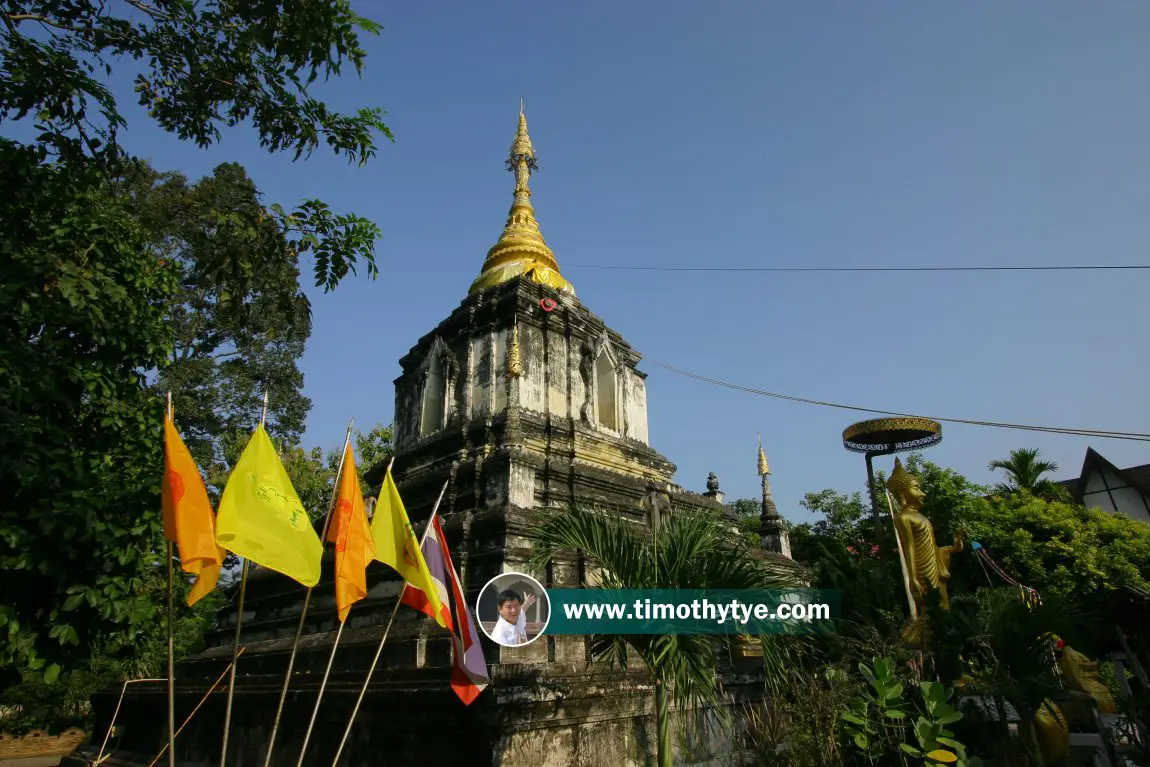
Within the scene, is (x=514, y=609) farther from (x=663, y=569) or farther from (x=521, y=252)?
(x=521, y=252)

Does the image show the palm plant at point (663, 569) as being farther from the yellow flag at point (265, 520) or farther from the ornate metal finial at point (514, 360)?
the ornate metal finial at point (514, 360)

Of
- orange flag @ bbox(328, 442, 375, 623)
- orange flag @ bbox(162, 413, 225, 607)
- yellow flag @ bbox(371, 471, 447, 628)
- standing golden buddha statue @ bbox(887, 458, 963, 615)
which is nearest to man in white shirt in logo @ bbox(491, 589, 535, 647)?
yellow flag @ bbox(371, 471, 447, 628)

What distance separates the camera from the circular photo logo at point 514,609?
800 cm

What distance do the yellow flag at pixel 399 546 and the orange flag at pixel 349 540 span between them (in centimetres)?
11

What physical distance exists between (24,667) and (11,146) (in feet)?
17.2

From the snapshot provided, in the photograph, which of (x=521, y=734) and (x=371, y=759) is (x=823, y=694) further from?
(x=371, y=759)

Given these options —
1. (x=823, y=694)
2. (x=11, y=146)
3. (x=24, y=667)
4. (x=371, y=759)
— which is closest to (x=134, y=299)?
(x=11, y=146)

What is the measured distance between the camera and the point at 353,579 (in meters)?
5.08

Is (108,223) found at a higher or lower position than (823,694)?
higher

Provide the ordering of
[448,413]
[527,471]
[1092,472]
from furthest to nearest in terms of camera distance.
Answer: [1092,472] < [448,413] < [527,471]

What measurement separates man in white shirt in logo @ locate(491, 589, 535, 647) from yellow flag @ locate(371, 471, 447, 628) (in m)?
2.58

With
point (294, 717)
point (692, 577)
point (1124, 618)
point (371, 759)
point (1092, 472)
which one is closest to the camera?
point (692, 577)

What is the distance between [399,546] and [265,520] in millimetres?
1273

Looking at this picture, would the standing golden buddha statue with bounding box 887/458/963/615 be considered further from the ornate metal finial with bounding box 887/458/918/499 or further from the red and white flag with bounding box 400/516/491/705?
the red and white flag with bounding box 400/516/491/705
